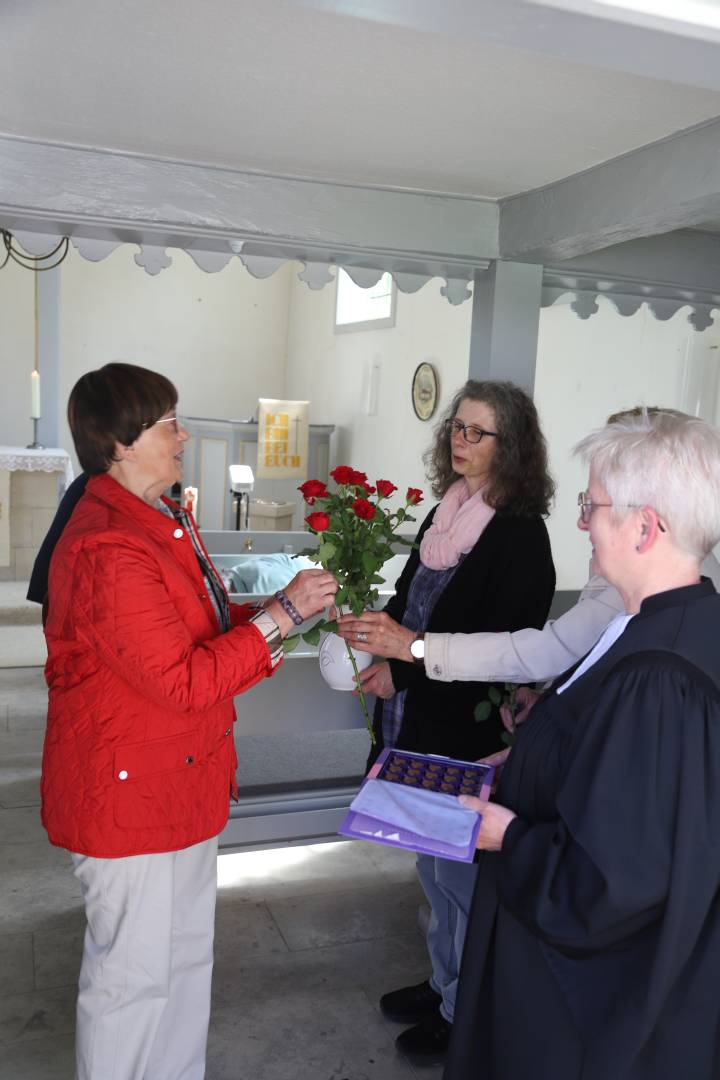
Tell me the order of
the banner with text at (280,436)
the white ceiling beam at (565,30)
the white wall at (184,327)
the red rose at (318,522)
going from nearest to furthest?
the white ceiling beam at (565,30)
the red rose at (318,522)
the banner with text at (280,436)
the white wall at (184,327)

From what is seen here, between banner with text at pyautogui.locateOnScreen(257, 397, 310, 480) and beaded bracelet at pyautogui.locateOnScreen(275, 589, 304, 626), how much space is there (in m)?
7.56

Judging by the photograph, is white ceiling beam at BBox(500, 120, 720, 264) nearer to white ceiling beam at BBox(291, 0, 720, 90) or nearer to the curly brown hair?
Answer: the curly brown hair

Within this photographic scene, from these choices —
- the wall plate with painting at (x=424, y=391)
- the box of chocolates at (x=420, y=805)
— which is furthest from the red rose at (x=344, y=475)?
the wall plate with painting at (x=424, y=391)

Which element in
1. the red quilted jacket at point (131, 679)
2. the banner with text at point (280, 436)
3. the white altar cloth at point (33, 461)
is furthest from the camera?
the banner with text at point (280, 436)

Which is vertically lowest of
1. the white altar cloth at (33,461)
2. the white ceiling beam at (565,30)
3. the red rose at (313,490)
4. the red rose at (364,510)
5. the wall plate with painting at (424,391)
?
the white altar cloth at (33,461)

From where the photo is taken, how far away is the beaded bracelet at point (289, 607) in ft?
6.41

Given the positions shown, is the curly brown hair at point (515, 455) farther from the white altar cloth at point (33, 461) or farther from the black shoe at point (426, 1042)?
the white altar cloth at point (33, 461)

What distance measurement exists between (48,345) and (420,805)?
332 inches

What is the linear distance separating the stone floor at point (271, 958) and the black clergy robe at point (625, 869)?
1.11 metres

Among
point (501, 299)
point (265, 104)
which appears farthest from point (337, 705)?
point (265, 104)

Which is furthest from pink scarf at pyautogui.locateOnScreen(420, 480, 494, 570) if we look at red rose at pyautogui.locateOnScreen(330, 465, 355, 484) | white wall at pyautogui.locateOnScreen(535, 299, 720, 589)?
white wall at pyautogui.locateOnScreen(535, 299, 720, 589)

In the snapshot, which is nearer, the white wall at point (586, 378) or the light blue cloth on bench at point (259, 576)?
the light blue cloth on bench at point (259, 576)

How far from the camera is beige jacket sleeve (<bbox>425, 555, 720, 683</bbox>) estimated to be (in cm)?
202

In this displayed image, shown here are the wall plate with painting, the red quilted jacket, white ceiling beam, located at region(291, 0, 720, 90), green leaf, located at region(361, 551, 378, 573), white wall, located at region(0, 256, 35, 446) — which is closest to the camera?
white ceiling beam, located at region(291, 0, 720, 90)
